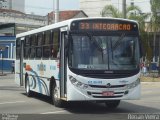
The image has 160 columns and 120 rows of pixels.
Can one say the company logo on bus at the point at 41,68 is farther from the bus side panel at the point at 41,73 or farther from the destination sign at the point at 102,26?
the destination sign at the point at 102,26

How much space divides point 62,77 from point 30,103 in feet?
11.4

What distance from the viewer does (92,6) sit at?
88750 millimetres

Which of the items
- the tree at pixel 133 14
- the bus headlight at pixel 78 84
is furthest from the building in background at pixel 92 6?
the bus headlight at pixel 78 84

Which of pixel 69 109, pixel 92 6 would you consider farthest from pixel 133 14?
pixel 92 6

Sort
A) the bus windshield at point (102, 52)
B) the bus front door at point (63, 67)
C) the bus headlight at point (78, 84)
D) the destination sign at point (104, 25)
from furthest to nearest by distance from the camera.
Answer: the bus front door at point (63, 67) < the destination sign at point (104, 25) < the bus windshield at point (102, 52) < the bus headlight at point (78, 84)

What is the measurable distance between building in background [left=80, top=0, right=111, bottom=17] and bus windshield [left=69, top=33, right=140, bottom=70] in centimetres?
6979

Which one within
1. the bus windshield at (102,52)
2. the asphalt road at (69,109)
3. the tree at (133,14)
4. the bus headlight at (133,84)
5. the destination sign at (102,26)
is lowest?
the asphalt road at (69,109)

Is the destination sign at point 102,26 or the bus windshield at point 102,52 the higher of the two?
the destination sign at point 102,26

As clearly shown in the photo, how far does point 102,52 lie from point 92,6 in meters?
73.5

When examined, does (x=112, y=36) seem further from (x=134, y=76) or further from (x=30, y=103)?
(x=30, y=103)

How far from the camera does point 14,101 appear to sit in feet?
67.3

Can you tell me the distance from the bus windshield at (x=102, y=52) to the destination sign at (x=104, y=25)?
232 millimetres

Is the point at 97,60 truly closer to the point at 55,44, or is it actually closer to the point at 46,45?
the point at 55,44

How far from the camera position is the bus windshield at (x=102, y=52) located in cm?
1584
